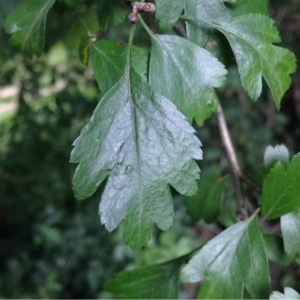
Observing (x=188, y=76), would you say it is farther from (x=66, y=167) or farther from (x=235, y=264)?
(x=66, y=167)

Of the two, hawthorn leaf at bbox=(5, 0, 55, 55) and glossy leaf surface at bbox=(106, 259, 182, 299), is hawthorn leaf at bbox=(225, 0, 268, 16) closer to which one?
hawthorn leaf at bbox=(5, 0, 55, 55)

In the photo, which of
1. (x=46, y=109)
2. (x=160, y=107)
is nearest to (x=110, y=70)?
(x=160, y=107)

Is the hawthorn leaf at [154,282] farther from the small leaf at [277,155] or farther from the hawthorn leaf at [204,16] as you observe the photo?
the hawthorn leaf at [204,16]

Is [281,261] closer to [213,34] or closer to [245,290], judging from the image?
[245,290]

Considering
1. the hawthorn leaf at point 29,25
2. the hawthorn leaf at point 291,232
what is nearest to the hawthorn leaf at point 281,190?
the hawthorn leaf at point 291,232

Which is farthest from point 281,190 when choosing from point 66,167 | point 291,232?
point 66,167

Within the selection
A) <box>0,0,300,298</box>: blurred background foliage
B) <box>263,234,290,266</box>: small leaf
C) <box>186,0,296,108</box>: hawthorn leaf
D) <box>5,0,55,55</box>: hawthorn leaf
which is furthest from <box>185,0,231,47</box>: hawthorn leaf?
<box>0,0,300,298</box>: blurred background foliage
